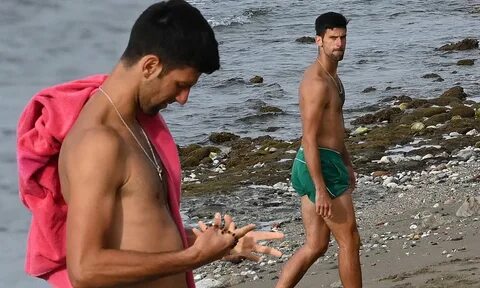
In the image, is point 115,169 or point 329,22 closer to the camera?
point 115,169

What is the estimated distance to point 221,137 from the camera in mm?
16828

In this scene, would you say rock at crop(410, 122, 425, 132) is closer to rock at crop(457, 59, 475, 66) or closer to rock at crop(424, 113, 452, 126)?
rock at crop(424, 113, 452, 126)

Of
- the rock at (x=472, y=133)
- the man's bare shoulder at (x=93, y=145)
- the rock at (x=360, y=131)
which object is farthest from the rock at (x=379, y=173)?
the man's bare shoulder at (x=93, y=145)

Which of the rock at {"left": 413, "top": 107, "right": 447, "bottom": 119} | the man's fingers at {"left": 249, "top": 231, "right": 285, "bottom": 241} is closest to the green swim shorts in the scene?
the man's fingers at {"left": 249, "top": 231, "right": 285, "bottom": 241}

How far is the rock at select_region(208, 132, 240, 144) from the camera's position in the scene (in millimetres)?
16812

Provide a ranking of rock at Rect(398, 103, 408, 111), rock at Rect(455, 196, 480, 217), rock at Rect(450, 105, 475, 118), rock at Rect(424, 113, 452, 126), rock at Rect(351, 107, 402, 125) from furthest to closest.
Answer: rock at Rect(398, 103, 408, 111) < rock at Rect(351, 107, 402, 125) < rock at Rect(450, 105, 475, 118) < rock at Rect(424, 113, 452, 126) < rock at Rect(455, 196, 480, 217)

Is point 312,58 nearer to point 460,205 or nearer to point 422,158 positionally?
point 422,158

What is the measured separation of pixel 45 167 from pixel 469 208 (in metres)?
6.82

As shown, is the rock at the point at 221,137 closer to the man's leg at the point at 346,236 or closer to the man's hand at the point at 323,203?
the man's leg at the point at 346,236

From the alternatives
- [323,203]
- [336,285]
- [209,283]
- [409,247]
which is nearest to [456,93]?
[409,247]

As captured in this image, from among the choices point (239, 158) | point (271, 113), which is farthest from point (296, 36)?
point (239, 158)

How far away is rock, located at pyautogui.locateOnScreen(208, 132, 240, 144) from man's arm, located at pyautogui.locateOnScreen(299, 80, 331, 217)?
387 inches

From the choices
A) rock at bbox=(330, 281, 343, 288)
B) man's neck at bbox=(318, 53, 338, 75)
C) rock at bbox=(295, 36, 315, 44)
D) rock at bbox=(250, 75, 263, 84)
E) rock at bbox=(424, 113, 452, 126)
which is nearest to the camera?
man's neck at bbox=(318, 53, 338, 75)

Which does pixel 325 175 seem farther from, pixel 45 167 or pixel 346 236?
pixel 45 167
